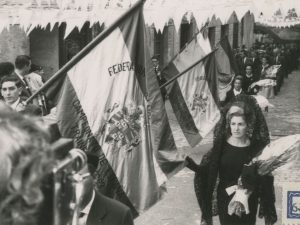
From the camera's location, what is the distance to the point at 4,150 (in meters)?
1.42

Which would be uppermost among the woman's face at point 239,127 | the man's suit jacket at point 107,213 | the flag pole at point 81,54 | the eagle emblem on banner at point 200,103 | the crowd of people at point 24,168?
the crowd of people at point 24,168

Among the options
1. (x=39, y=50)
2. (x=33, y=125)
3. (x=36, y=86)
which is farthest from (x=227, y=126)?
(x=39, y=50)

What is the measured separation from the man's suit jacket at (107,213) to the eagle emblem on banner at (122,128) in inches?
61.2

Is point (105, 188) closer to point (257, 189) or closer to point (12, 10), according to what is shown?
point (257, 189)

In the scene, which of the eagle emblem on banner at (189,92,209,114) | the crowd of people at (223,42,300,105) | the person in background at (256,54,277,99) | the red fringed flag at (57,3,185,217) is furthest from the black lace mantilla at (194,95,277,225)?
the person in background at (256,54,277,99)

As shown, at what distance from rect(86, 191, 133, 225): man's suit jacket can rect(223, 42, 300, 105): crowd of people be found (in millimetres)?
7493

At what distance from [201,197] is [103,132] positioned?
1.19 meters

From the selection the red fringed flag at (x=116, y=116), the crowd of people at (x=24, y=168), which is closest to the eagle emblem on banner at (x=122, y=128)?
the red fringed flag at (x=116, y=116)

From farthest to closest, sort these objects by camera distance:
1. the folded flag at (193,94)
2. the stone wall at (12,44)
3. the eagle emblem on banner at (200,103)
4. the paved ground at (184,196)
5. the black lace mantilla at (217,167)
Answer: the stone wall at (12,44) → the eagle emblem on banner at (200,103) → the folded flag at (193,94) → the paved ground at (184,196) → the black lace mantilla at (217,167)

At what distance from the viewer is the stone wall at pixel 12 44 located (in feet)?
40.2

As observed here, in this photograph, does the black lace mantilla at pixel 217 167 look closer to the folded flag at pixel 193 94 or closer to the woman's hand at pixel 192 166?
the woman's hand at pixel 192 166

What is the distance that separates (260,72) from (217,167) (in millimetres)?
14528

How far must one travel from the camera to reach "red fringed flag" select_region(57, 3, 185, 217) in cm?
406

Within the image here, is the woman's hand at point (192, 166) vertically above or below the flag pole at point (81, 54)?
below
